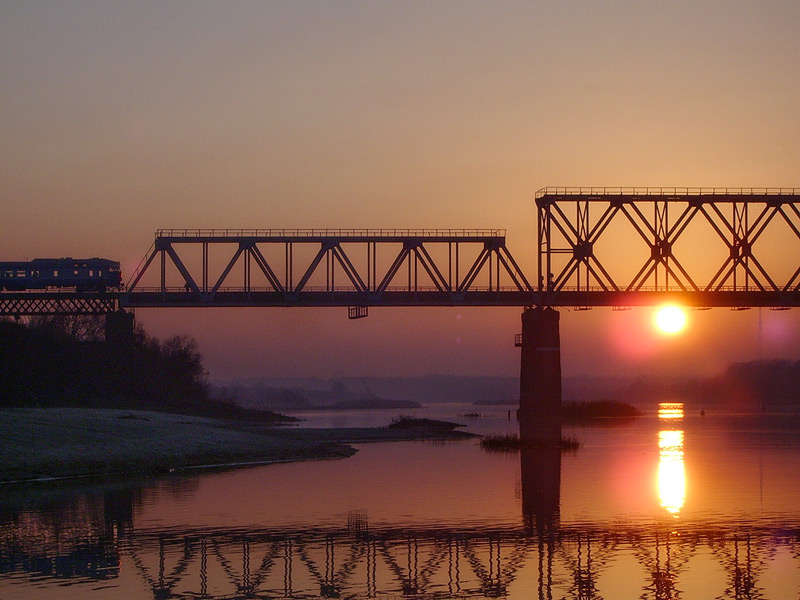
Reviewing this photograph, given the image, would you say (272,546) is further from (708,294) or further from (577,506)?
(708,294)

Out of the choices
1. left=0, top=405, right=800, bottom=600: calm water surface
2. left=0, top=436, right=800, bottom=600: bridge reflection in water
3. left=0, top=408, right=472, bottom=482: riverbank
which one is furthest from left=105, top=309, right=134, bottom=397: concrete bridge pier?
left=0, top=436, right=800, bottom=600: bridge reflection in water

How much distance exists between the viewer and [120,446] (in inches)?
2199

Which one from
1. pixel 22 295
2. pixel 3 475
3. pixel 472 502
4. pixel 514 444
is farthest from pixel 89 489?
pixel 22 295

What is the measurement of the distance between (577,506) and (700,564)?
12152 millimetres

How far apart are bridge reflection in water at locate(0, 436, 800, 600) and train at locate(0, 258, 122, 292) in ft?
265

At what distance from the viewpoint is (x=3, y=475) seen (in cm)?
4616

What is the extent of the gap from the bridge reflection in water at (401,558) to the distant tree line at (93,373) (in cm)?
4790

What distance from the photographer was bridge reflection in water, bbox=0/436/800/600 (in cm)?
2531

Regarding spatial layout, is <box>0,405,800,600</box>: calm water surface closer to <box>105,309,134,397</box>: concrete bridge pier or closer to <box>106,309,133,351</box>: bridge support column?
<box>105,309,134,397</box>: concrete bridge pier

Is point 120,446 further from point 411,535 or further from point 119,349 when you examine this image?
Answer: point 119,349

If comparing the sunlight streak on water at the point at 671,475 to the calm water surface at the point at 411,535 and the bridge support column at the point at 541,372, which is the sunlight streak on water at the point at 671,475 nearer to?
the calm water surface at the point at 411,535

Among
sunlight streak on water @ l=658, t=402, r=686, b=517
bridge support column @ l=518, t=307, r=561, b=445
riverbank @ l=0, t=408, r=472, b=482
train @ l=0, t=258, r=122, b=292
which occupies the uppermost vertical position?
train @ l=0, t=258, r=122, b=292

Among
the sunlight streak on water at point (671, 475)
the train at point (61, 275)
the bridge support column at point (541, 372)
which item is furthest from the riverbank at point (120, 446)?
the train at point (61, 275)

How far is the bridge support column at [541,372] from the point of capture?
4035 inches
